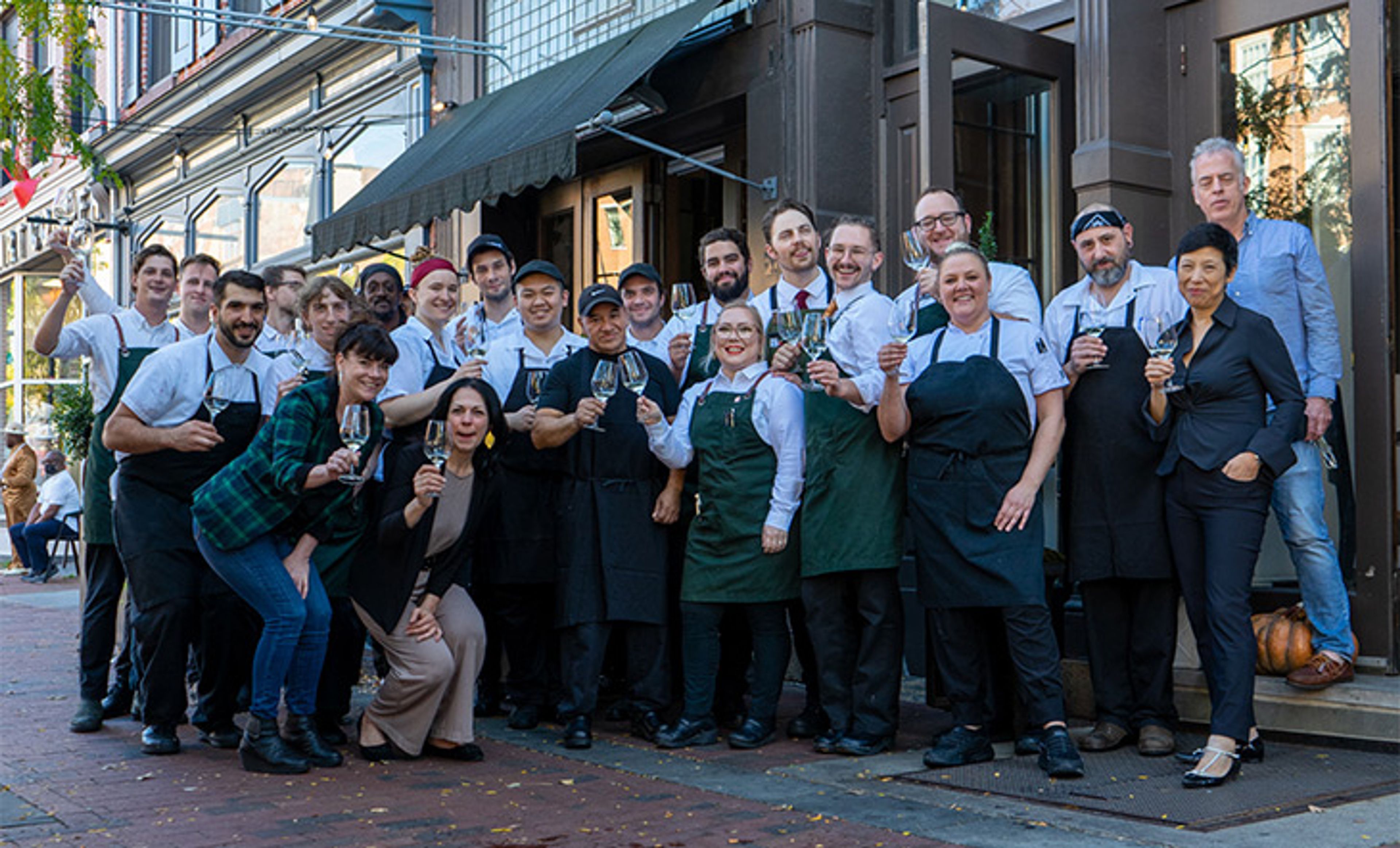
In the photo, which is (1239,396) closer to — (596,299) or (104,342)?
(596,299)

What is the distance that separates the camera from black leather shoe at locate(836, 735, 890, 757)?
20.3 ft

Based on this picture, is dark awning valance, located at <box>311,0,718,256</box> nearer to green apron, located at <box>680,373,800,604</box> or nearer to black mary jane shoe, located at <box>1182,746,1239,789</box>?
green apron, located at <box>680,373,800,604</box>

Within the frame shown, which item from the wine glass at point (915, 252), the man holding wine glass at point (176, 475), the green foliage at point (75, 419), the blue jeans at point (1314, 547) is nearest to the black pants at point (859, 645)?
the wine glass at point (915, 252)

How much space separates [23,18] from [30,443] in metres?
13.6

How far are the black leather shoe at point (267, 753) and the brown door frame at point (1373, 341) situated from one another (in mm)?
4565

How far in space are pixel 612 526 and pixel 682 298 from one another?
112cm

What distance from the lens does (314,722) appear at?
648 cm

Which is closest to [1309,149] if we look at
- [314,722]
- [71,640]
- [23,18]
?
[314,722]

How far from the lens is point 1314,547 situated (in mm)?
5984

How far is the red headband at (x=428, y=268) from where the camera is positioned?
7.25 meters

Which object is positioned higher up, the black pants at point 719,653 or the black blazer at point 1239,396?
the black blazer at point 1239,396

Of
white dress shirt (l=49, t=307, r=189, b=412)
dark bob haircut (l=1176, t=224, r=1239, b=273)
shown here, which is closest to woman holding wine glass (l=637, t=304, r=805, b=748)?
dark bob haircut (l=1176, t=224, r=1239, b=273)

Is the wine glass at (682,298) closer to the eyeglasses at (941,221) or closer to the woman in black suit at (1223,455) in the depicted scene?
the eyeglasses at (941,221)

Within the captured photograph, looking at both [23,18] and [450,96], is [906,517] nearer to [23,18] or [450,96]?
[450,96]
